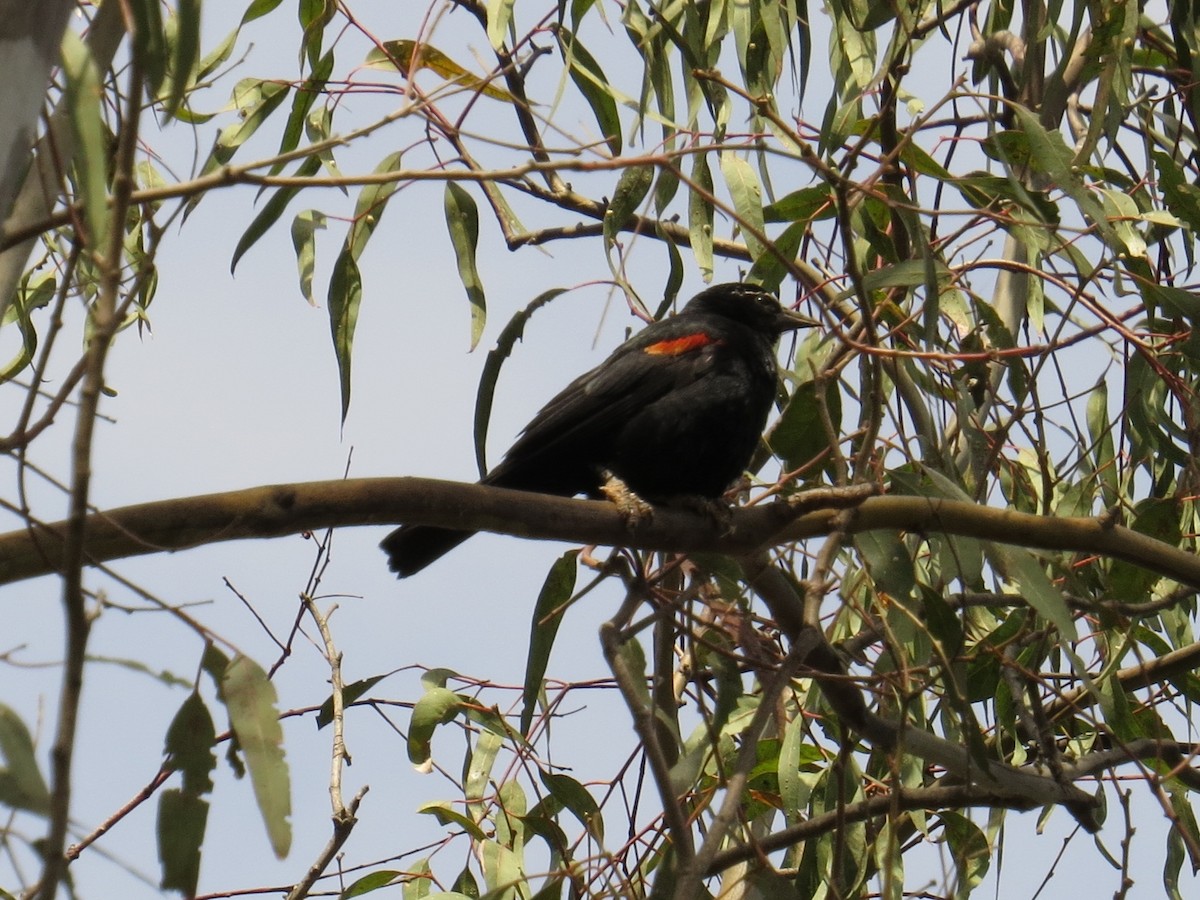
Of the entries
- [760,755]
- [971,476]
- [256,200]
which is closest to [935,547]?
[971,476]

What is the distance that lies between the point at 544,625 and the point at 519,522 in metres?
1.05

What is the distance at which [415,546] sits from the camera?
370cm

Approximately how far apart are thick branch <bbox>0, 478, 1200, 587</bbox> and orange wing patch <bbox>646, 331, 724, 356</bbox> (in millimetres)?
1349

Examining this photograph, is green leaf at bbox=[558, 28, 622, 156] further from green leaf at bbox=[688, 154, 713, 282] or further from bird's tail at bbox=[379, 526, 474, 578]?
bird's tail at bbox=[379, 526, 474, 578]

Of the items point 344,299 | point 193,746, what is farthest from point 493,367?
point 193,746

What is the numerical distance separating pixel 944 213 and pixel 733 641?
3.52 ft

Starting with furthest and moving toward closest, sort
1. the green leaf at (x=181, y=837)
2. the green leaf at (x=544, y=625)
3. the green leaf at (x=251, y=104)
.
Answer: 1. the green leaf at (x=251, y=104)
2. the green leaf at (x=544, y=625)
3. the green leaf at (x=181, y=837)

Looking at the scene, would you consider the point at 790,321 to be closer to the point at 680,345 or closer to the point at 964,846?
the point at 680,345

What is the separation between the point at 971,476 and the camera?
3.91 meters

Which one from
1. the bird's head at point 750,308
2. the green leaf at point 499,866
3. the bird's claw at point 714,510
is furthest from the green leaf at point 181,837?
the bird's head at point 750,308

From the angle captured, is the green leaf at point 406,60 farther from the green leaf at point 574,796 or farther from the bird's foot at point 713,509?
the green leaf at point 574,796

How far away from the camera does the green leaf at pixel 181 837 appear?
186 centimetres

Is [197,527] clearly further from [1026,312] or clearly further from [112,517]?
[1026,312]

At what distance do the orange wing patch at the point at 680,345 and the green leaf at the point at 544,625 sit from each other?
102cm
